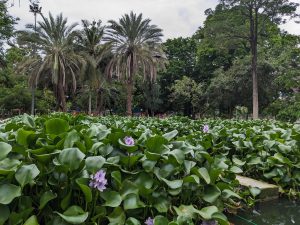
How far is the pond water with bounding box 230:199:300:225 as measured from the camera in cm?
311

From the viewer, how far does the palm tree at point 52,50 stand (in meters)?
26.9

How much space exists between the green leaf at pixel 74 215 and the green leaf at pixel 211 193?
38.1 inches

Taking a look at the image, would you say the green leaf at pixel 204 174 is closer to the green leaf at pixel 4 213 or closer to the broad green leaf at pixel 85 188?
the broad green leaf at pixel 85 188

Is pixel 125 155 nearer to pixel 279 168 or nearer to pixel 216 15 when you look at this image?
pixel 279 168

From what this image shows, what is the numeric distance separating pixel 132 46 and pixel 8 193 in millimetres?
26146

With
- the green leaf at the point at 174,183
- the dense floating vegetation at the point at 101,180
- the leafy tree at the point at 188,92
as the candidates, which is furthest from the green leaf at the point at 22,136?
the leafy tree at the point at 188,92

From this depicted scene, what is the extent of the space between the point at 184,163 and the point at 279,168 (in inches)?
73.5

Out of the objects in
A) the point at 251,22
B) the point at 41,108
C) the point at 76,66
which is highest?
the point at 251,22

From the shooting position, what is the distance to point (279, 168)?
13.2 feet

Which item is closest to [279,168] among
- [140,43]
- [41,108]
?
[140,43]

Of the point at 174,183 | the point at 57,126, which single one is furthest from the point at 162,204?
the point at 57,126

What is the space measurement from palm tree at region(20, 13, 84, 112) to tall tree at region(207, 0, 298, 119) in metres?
11.6

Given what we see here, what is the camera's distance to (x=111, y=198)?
6.95 ft

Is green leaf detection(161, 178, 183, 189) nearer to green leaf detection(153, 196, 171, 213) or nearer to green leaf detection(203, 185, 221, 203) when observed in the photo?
green leaf detection(153, 196, 171, 213)
